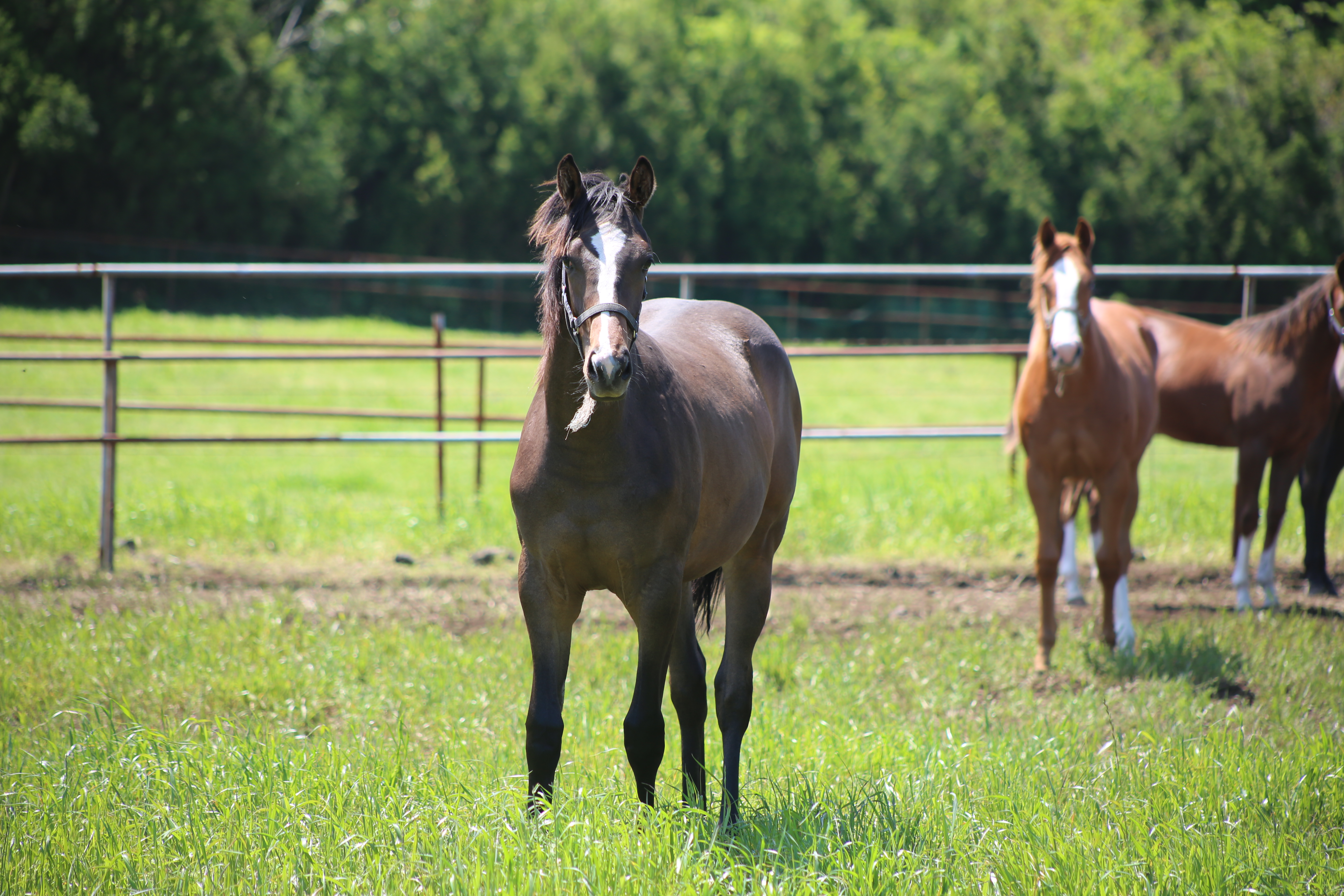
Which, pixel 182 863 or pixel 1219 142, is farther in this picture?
pixel 1219 142

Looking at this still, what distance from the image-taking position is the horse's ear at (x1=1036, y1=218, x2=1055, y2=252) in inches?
195

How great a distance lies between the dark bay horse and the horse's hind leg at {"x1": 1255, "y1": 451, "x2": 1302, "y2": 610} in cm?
472

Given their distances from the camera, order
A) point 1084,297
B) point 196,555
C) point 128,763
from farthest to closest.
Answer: point 196,555, point 1084,297, point 128,763

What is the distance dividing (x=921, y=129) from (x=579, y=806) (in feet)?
106

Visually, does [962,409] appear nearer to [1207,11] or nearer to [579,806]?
[579,806]

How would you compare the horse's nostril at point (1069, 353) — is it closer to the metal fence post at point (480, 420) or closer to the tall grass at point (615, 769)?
the tall grass at point (615, 769)

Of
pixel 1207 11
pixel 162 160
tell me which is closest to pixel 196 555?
pixel 162 160

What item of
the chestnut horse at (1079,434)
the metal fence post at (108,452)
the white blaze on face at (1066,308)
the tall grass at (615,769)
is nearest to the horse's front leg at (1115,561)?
the chestnut horse at (1079,434)

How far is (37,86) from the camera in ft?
71.4

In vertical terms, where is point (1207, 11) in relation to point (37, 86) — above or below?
above

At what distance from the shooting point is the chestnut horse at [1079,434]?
16.5 ft

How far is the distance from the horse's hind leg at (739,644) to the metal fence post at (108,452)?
441 centimetres

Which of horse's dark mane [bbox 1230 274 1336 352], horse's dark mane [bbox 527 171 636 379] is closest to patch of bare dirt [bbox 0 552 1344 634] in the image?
horse's dark mane [bbox 1230 274 1336 352]

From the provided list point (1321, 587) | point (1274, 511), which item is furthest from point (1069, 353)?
point (1321, 587)
